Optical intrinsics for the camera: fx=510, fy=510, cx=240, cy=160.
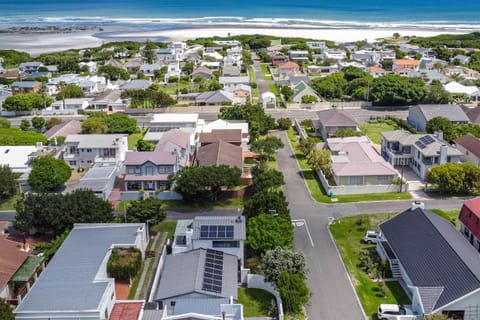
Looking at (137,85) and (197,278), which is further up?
(197,278)

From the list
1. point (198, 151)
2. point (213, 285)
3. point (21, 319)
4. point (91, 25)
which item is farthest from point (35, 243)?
point (91, 25)

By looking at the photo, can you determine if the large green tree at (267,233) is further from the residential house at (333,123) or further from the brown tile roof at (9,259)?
the residential house at (333,123)

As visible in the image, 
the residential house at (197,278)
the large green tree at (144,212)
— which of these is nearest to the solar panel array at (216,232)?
the residential house at (197,278)

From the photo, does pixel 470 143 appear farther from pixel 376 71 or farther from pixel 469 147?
pixel 376 71

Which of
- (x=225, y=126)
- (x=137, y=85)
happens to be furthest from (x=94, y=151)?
(x=137, y=85)

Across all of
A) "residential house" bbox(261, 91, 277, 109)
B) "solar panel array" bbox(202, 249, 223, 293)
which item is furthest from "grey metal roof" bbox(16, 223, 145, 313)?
"residential house" bbox(261, 91, 277, 109)

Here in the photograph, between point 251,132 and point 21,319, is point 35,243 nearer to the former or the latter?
point 21,319
